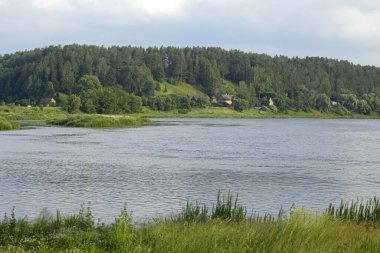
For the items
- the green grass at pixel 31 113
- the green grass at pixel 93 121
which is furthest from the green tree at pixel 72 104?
the green grass at pixel 93 121

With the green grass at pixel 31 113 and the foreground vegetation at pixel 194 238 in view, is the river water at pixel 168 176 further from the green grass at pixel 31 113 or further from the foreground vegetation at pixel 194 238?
the green grass at pixel 31 113

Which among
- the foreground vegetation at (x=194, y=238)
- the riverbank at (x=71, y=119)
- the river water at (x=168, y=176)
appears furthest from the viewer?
the riverbank at (x=71, y=119)

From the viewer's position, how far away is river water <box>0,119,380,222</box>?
33156mm

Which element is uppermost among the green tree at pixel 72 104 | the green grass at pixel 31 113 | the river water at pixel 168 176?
the green tree at pixel 72 104

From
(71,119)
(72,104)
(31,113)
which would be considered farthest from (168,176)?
(72,104)

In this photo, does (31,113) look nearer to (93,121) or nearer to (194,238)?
(93,121)

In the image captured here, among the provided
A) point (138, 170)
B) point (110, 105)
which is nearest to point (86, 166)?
point (138, 170)

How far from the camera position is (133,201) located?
109 feet

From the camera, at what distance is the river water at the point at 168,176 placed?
109 ft

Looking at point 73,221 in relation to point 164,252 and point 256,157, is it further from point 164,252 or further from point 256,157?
point 256,157

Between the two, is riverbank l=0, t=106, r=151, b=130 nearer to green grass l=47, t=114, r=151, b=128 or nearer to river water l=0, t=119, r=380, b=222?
green grass l=47, t=114, r=151, b=128

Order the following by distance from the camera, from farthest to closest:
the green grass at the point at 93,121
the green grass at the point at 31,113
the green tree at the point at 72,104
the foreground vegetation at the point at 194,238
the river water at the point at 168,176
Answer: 1. the green tree at the point at 72,104
2. the green grass at the point at 31,113
3. the green grass at the point at 93,121
4. the river water at the point at 168,176
5. the foreground vegetation at the point at 194,238

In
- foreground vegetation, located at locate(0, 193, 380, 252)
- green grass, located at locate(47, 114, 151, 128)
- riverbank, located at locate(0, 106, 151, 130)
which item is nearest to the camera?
foreground vegetation, located at locate(0, 193, 380, 252)

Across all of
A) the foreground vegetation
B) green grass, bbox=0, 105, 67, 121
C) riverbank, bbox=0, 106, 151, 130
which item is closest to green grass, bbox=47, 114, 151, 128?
riverbank, bbox=0, 106, 151, 130
